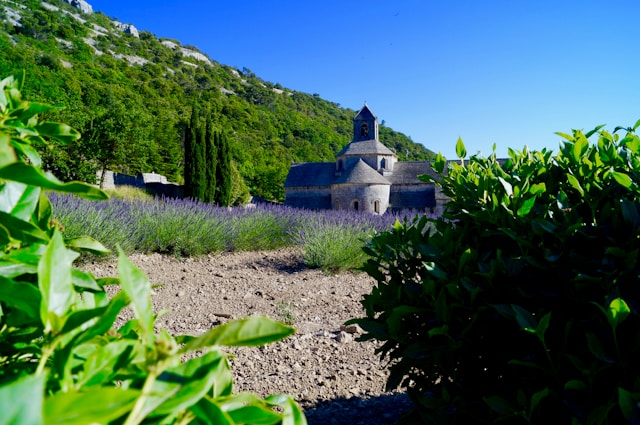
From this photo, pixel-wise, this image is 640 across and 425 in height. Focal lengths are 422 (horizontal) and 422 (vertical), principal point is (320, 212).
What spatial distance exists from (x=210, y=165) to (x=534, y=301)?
81.5ft

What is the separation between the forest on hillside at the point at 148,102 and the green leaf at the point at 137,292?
26098 millimetres

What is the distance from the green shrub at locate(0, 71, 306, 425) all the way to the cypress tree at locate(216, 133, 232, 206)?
25.3m

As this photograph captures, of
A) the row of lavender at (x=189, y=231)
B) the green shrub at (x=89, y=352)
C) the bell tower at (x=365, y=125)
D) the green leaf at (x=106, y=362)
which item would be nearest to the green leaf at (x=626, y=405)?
the green shrub at (x=89, y=352)

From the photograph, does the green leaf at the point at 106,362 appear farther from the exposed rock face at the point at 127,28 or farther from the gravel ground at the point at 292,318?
the exposed rock face at the point at 127,28

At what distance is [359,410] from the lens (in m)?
2.74

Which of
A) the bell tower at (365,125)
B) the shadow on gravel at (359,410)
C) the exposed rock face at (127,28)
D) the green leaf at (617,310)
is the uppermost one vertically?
the exposed rock face at (127,28)

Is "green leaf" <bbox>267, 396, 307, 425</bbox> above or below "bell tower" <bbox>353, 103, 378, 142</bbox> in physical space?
below

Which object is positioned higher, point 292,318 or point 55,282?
point 55,282

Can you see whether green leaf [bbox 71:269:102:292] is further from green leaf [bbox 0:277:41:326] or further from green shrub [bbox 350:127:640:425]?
green shrub [bbox 350:127:640:425]

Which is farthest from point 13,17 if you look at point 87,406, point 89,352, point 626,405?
point 626,405

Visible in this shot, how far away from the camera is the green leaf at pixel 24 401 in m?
0.30

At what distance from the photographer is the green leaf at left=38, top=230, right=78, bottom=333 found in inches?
19.1

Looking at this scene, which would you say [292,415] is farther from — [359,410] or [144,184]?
[144,184]

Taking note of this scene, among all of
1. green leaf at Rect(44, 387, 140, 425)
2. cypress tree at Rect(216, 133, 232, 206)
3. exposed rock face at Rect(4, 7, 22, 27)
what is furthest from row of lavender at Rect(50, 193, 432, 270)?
exposed rock face at Rect(4, 7, 22, 27)
